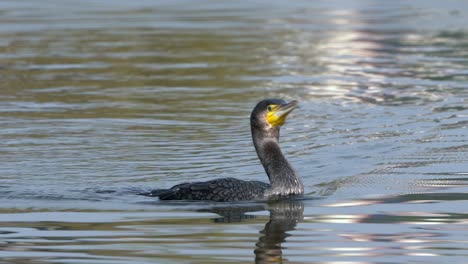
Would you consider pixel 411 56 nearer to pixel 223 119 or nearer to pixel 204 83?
pixel 204 83

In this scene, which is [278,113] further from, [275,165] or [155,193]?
[155,193]

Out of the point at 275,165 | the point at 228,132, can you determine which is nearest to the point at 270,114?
the point at 275,165

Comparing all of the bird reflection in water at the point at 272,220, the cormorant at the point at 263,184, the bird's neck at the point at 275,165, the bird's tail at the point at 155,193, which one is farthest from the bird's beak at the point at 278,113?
the bird's tail at the point at 155,193

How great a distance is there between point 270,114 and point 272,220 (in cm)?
133

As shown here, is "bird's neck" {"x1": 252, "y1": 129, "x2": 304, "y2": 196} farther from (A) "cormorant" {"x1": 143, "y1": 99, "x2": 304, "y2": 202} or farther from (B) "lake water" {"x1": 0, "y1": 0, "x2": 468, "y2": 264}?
(B) "lake water" {"x1": 0, "y1": 0, "x2": 468, "y2": 264}

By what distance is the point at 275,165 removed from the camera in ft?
42.4

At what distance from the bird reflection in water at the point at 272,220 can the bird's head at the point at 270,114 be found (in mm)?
764

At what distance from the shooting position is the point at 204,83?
72.0 ft

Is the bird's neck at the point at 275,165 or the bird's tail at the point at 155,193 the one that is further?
the bird's tail at the point at 155,193

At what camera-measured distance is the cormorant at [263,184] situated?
12.5 m

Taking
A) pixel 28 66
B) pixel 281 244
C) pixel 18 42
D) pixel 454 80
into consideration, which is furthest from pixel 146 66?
pixel 281 244

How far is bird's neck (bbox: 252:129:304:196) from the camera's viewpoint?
1283 centimetres

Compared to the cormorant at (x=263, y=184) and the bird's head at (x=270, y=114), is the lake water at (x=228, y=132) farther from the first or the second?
the bird's head at (x=270, y=114)

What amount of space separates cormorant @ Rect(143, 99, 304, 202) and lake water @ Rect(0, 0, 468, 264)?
0.22 metres
